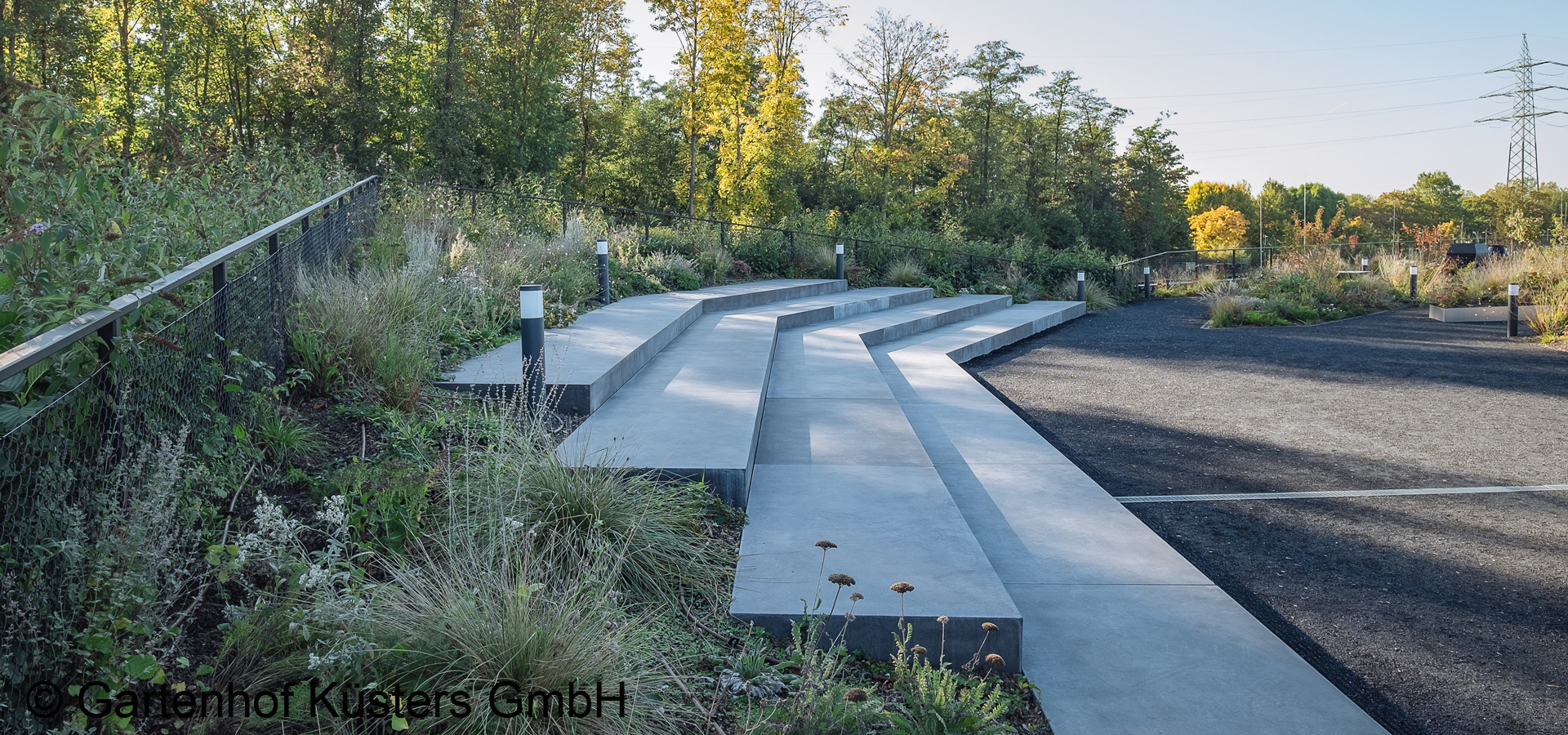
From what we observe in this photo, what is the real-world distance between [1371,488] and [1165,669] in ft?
10.6

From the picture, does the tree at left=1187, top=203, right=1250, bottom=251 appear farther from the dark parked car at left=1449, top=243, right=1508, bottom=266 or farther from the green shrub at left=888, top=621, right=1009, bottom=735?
the green shrub at left=888, top=621, right=1009, bottom=735

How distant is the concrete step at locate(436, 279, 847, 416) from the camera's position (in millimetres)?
5316

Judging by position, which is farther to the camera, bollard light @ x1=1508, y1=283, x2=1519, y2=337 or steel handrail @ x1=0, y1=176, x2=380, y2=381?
bollard light @ x1=1508, y1=283, x2=1519, y2=337

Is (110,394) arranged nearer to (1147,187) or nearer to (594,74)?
(594,74)

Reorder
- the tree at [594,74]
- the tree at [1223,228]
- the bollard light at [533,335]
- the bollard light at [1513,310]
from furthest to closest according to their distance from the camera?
the tree at [1223,228]
the tree at [594,74]
the bollard light at [1513,310]
the bollard light at [533,335]

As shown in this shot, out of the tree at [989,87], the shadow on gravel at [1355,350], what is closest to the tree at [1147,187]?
the tree at [989,87]

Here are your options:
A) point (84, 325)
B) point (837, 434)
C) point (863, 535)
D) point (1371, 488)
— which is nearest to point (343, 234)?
point (837, 434)

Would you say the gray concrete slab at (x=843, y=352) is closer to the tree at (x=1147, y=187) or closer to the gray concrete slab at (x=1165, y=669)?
the gray concrete slab at (x=1165, y=669)

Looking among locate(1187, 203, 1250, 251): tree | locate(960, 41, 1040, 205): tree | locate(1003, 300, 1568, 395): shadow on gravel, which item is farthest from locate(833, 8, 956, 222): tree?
locate(1187, 203, 1250, 251): tree

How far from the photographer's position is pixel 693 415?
5207mm

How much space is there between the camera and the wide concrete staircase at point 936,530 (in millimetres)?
2887

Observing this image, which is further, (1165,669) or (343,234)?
(343,234)

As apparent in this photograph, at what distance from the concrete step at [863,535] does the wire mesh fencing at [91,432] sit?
5.90 feet

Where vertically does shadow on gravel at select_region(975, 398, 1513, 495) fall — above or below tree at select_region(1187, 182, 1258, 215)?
below
